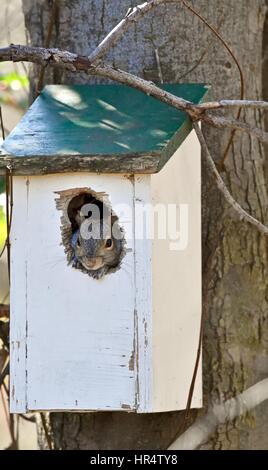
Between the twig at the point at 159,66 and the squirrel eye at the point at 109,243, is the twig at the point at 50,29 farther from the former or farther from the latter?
the squirrel eye at the point at 109,243

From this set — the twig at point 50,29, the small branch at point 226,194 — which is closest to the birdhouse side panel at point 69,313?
the small branch at point 226,194

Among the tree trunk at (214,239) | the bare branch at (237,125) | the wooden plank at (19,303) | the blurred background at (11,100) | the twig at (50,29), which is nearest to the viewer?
the bare branch at (237,125)

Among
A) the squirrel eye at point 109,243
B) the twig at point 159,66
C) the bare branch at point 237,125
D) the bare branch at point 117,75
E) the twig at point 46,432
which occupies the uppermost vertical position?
the twig at point 159,66

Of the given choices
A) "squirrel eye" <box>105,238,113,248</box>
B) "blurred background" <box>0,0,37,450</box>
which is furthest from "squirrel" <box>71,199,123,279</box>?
"blurred background" <box>0,0,37,450</box>

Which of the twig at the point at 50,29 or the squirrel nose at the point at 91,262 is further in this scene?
the twig at the point at 50,29

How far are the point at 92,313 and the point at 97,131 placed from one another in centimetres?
52

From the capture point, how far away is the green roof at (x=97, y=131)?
2.90 m

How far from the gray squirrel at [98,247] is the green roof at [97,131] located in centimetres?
17

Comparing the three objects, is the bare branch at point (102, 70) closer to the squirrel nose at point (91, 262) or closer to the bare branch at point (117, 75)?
the bare branch at point (117, 75)

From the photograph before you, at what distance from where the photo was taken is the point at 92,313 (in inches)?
116

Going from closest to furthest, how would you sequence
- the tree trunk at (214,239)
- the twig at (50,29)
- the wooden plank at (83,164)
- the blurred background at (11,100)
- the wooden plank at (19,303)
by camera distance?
the wooden plank at (83,164), the wooden plank at (19,303), the tree trunk at (214,239), the twig at (50,29), the blurred background at (11,100)

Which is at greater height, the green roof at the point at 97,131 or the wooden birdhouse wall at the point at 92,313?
the green roof at the point at 97,131

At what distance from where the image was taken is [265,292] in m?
3.50
